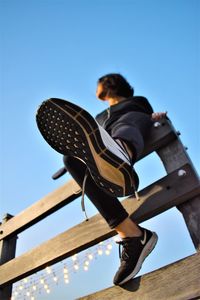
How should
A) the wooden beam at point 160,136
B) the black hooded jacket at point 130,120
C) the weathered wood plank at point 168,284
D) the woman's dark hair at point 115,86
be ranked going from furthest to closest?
1. the woman's dark hair at point 115,86
2. the wooden beam at point 160,136
3. the black hooded jacket at point 130,120
4. the weathered wood plank at point 168,284

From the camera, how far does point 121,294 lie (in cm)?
96

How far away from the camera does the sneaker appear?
885 millimetres

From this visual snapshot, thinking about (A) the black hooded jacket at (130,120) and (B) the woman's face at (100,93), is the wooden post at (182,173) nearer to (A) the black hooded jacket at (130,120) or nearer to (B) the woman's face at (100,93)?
(A) the black hooded jacket at (130,120)

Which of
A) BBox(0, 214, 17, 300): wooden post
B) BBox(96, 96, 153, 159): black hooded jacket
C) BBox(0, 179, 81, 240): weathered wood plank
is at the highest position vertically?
BBox(96, 96, 153, 159): black hooded jacket

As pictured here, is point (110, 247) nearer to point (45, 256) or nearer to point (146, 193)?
point (45, 256)

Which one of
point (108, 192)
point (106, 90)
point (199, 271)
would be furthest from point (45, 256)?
point (106, 90)

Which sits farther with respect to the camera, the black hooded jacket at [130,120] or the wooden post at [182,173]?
the black hooded jacket at [130,120]

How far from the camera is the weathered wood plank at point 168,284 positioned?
825mm

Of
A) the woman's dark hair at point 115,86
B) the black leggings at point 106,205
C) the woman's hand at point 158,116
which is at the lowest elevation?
the black leggings at point 106,205

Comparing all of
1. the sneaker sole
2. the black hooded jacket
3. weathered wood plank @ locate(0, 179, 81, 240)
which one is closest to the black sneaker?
the sneaker sole

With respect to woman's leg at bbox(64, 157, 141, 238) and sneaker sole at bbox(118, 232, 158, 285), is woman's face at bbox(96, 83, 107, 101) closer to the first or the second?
woman's leg at bbox(64, 157, 141, 238)

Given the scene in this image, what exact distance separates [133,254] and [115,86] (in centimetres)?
95

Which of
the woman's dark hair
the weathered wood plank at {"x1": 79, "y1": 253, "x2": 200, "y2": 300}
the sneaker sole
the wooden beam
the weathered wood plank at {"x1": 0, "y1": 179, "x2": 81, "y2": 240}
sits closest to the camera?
the weathered wood plank at {"x1": 79, "y1": 253, "x2": 200, "y2": 300}

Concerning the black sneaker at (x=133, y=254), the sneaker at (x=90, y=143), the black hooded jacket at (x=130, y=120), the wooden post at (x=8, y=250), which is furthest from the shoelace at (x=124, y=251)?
the wooden post at (x=8, y=250)
